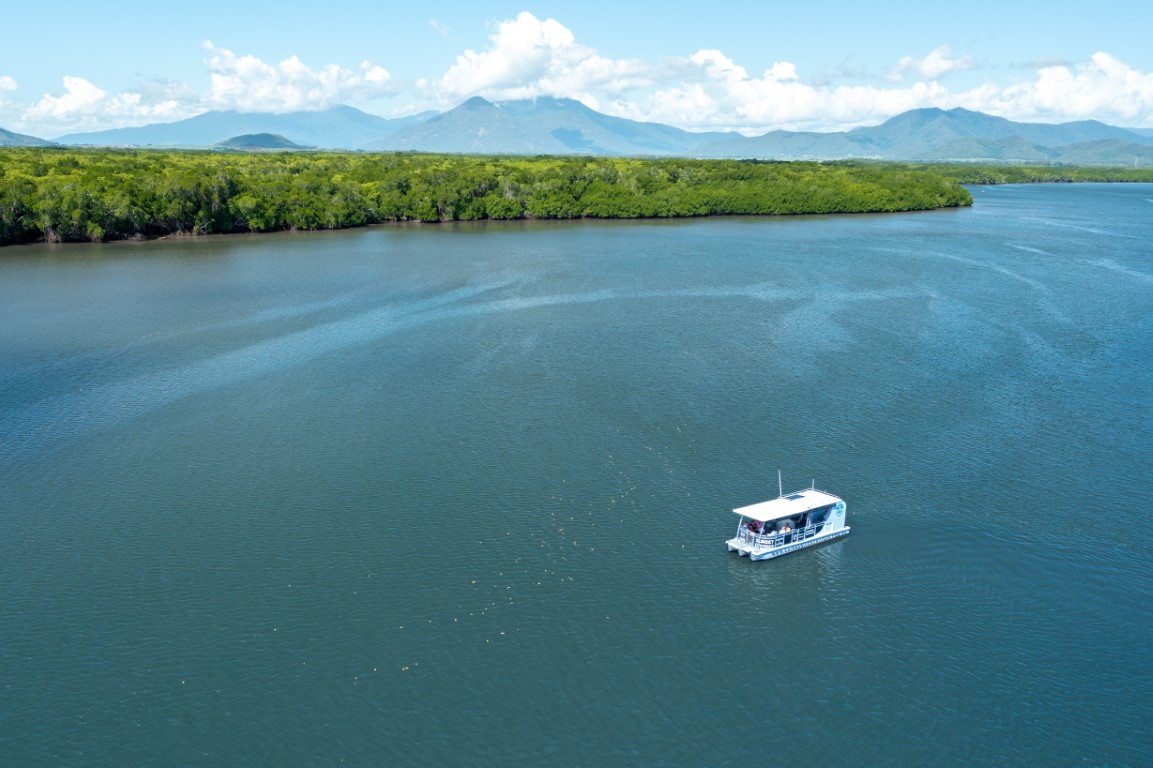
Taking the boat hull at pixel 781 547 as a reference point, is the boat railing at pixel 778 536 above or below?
above

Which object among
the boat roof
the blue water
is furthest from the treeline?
the boat roof

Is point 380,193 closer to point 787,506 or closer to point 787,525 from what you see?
point 787,506

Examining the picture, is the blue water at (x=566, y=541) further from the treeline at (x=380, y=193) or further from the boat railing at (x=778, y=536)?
the treeline at (x=380, y=193)

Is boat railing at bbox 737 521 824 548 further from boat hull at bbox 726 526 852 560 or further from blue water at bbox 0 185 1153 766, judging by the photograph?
blue water at bbox 0 185 1153 766

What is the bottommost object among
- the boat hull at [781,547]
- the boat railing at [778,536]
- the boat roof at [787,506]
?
the boat hull at [781,547]

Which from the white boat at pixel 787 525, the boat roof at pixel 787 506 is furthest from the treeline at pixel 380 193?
the white boat at pixel 787 525

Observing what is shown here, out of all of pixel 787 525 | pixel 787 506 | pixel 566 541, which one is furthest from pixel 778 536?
pixel 566 541

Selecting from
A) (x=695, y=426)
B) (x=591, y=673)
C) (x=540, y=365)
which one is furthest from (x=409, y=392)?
(x=591, y=673)
